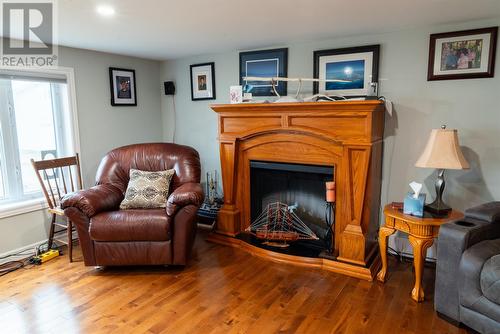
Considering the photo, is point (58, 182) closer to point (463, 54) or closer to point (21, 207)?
point (21, 207)

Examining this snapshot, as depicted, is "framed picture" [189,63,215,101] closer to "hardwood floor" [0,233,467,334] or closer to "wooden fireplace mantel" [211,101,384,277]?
"wooden fireplace mantel" [211,101,384,277]

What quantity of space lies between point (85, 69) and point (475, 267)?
3.93 m

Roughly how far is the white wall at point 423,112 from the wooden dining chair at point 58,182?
2480 millimetres

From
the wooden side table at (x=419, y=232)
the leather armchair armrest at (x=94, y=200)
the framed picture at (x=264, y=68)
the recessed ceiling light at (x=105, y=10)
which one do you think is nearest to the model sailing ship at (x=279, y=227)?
the wooden side table at (x=419, y=232)

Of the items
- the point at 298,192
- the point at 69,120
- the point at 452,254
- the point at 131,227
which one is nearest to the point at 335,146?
the point at 298,192

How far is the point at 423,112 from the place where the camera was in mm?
2910

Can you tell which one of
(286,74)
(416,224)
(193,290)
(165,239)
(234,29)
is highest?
(234,29)

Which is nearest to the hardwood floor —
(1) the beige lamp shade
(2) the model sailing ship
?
(2) the model sailing ship

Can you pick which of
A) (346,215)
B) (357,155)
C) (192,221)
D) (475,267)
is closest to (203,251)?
(192,221)

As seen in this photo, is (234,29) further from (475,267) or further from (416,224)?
(475,267)

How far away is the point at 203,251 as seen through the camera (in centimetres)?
339

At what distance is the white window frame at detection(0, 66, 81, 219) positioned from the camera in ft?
10.4

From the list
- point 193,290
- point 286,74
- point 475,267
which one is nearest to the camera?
point 475,267

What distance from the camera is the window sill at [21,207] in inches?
124
